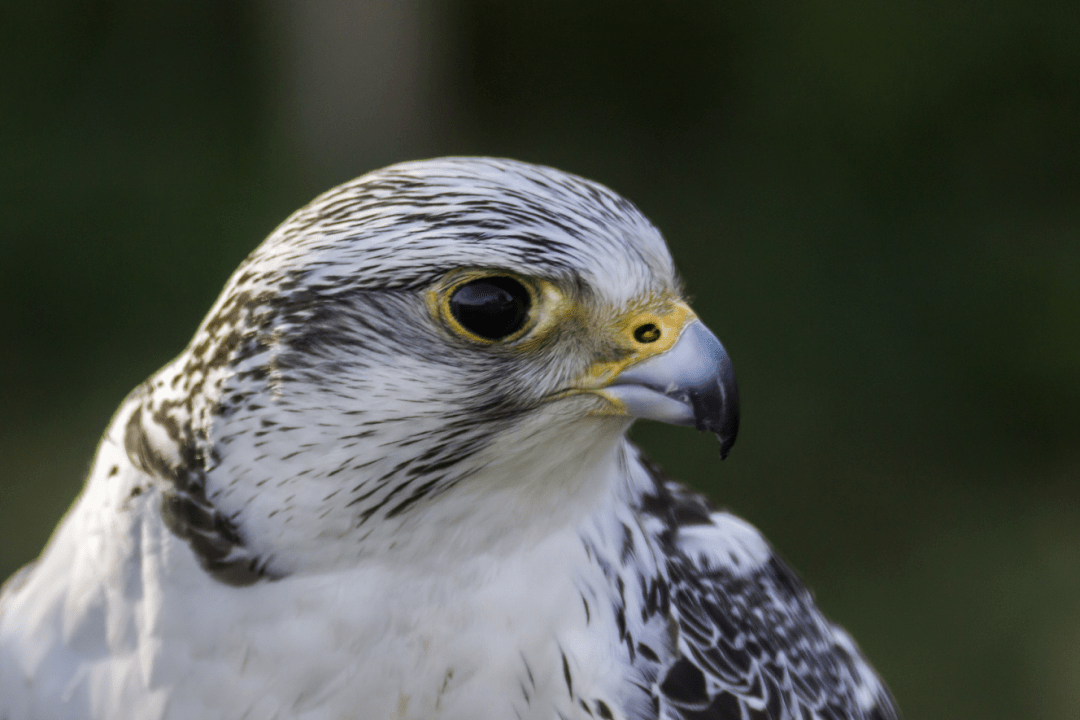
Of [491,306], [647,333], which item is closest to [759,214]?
[647,333]

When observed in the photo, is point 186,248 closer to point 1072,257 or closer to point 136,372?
point 136,372

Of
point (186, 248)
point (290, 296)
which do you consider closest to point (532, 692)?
point (290, 296)

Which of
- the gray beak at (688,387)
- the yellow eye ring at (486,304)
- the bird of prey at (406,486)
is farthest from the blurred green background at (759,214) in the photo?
the yellow eye ring at (486,304)

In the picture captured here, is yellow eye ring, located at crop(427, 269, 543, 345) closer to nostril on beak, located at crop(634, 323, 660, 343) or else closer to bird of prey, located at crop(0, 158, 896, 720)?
bird of prey, located at crop(0, 158, 896, 720)

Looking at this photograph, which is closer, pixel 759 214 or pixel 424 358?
pixel 424 358

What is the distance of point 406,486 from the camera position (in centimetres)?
183

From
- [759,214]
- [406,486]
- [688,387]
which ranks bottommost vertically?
[759,214]

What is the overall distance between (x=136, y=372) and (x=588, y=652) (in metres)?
4.59

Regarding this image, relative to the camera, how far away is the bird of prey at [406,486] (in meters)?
1.79

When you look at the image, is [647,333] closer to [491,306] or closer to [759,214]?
[491,306]

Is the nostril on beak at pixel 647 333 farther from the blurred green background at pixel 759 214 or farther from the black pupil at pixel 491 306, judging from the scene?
Result: the blurred green background at pixel 759 214

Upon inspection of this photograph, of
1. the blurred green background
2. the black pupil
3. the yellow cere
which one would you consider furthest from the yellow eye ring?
the blurred green background

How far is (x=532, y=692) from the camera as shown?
1.92 metres

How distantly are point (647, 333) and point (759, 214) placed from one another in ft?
17.5
